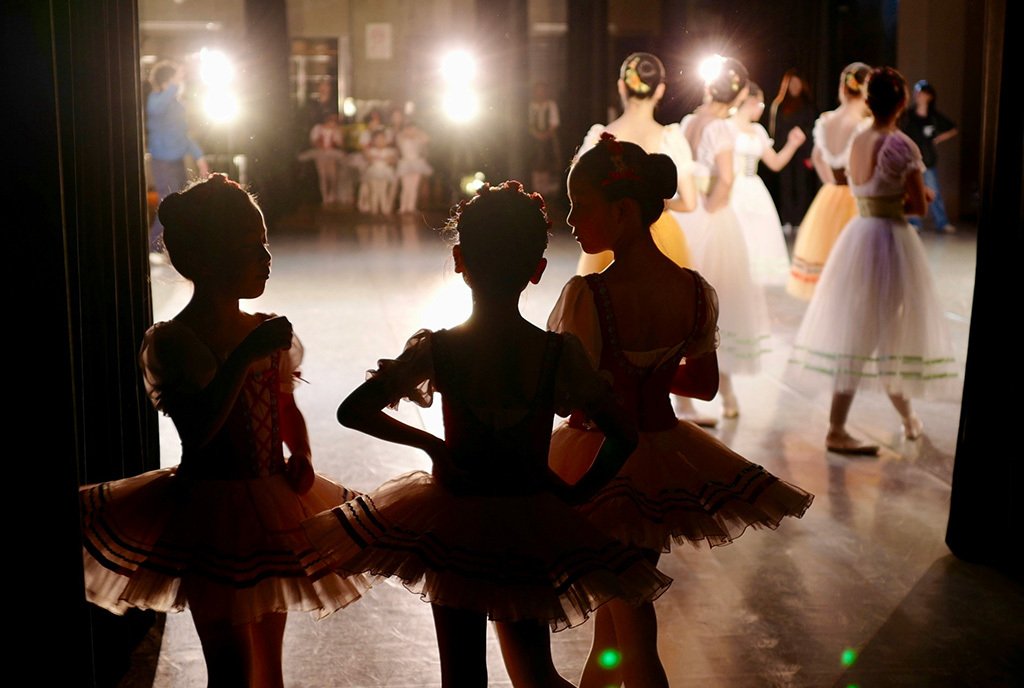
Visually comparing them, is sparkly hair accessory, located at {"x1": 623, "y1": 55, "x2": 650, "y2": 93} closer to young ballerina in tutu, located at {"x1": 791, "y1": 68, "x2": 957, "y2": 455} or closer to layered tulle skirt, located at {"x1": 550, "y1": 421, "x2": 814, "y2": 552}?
young ballerina in tutu, located at {"x1": 791, "y1": 68, "x2": 957, "y2": 455}

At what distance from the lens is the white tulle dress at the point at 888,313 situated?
208 inches

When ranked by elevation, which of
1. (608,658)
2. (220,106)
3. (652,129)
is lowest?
(608,658)

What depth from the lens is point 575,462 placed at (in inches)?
104

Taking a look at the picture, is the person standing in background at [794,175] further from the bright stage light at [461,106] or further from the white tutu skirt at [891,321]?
the white tutu skirt at [891,321]

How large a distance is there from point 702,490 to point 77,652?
1202 millimetres

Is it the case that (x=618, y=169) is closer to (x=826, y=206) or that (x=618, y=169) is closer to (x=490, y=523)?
(x=490, y=523)

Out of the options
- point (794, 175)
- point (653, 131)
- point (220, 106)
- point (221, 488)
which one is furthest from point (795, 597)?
point (220, 106)

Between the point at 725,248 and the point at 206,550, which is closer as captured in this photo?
the point at 206,550

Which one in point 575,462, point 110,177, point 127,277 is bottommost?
point 575,462

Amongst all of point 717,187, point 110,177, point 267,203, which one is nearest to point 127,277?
point 110,177

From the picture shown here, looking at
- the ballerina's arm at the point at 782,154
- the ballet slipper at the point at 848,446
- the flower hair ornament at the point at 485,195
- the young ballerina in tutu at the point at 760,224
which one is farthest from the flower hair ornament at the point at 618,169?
the young ballerina in tutu at the point at 760,224

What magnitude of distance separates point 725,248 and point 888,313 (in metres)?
0.95

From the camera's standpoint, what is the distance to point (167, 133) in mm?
10164

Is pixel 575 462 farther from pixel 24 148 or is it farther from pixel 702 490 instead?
pixel 24 148
